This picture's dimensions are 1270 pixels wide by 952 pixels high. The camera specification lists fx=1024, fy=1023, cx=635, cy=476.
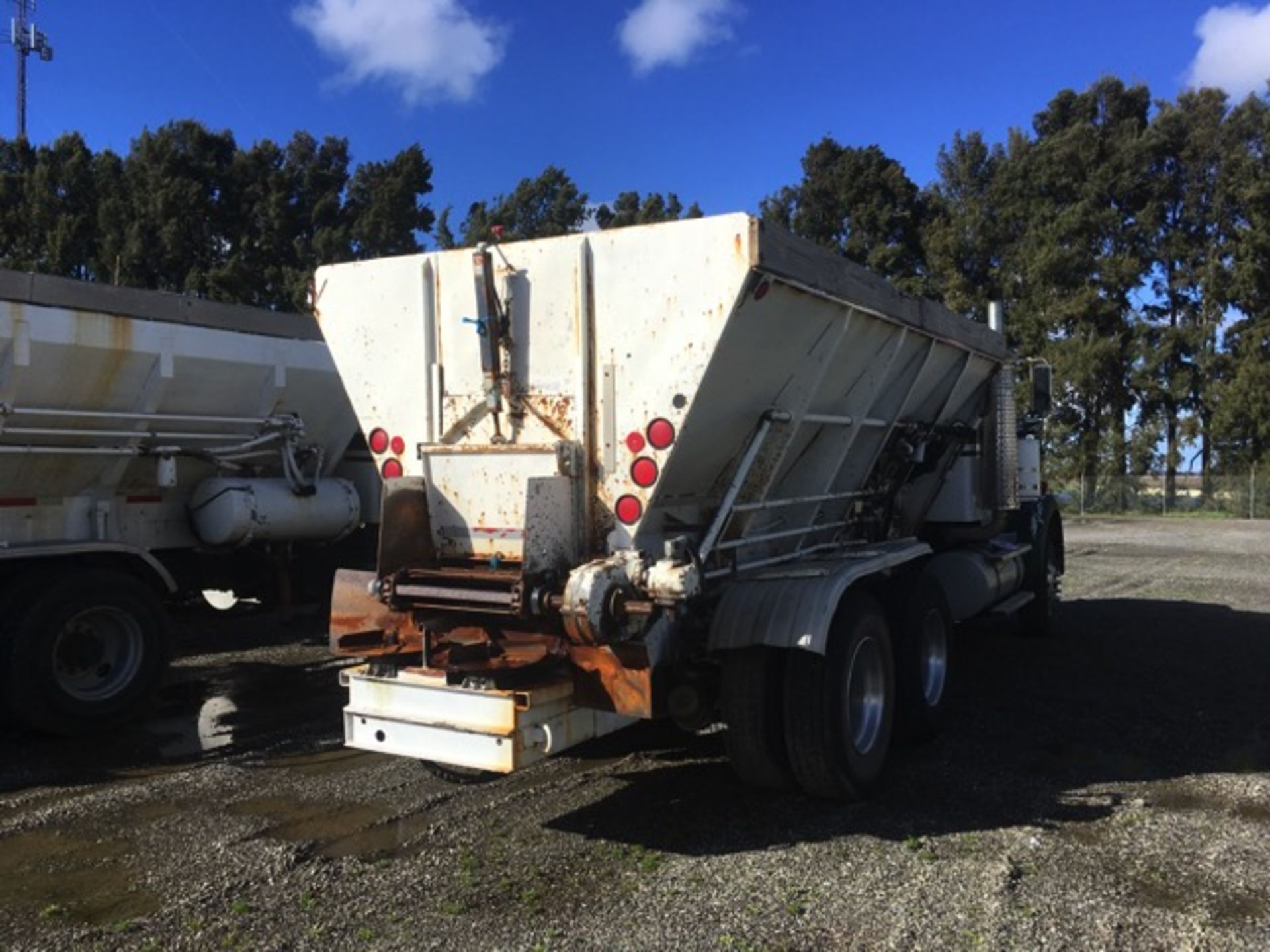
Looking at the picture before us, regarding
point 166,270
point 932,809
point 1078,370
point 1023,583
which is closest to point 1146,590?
point 1023,583

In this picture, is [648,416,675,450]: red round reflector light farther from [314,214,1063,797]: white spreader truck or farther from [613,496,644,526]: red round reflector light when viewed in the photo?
[613,496,644,526]: red round reflector light

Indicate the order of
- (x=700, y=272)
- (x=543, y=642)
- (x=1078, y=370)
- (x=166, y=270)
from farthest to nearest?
(x=1078, y=370) < (x=166, y=270) < (x=543, y=642) < (x=700, y=272)

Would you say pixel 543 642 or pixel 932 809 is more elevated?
pixel 543 642

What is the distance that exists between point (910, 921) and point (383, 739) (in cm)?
248

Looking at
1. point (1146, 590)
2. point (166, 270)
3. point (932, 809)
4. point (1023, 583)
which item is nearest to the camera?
point (932, 809)

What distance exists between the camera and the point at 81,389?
7.25 metres

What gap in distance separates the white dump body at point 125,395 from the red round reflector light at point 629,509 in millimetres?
4447

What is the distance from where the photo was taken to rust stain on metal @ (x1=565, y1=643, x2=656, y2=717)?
461 centimetres

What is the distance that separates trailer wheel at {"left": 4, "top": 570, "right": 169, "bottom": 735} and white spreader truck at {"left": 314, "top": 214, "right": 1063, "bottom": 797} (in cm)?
276

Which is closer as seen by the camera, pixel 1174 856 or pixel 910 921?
pixel 910 921

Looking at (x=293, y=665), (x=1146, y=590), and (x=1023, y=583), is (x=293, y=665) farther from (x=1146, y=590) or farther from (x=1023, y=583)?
(x=1146, y=590)

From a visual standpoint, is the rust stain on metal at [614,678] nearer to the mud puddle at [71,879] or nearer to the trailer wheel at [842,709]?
the trailer wheel at [842,709]

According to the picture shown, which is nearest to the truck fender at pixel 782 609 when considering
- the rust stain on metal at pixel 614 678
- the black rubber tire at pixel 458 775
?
the rust stain on metal at pixel 614 678

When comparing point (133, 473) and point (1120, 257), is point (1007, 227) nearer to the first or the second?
point (1120, 257)
